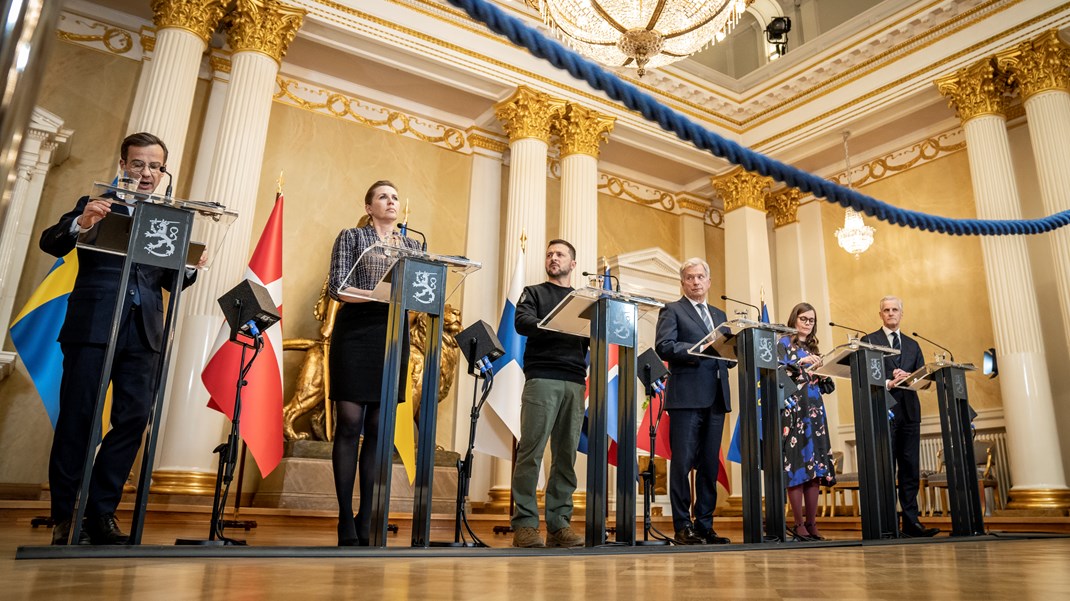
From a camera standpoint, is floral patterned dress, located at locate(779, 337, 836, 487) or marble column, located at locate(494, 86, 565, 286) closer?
floral patterned dress, located at locate(779, 337, 836, 487)

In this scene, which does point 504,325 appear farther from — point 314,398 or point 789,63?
point 789,63

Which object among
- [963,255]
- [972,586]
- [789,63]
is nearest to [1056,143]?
[963,255]

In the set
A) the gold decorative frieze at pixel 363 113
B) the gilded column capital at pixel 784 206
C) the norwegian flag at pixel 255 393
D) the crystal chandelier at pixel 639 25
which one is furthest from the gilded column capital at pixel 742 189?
the norwegian flag at pixel 255 393

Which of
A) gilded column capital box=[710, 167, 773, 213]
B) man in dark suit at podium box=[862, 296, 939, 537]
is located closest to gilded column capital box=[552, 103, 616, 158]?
gilded column capital box=[710, 167, 773, 213]

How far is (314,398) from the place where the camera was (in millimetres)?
5914

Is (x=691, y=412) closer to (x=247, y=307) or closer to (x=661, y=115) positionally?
(x=661, y=115)

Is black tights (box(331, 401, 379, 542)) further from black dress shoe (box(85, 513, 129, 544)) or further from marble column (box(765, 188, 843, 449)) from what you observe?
marble column (box(765, 188, 843, 449))

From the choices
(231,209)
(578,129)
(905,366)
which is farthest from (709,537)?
(578,129)

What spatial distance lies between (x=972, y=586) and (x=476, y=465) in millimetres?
5917

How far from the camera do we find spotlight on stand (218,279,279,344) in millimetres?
2436

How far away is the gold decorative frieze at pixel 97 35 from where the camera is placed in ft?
20.0

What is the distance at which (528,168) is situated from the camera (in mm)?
7164

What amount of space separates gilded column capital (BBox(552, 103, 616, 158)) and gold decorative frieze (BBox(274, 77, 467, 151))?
117 centimetres

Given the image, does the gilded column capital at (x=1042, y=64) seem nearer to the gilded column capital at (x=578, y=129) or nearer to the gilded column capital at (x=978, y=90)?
the gilded column capital at (x=978, y=90)
